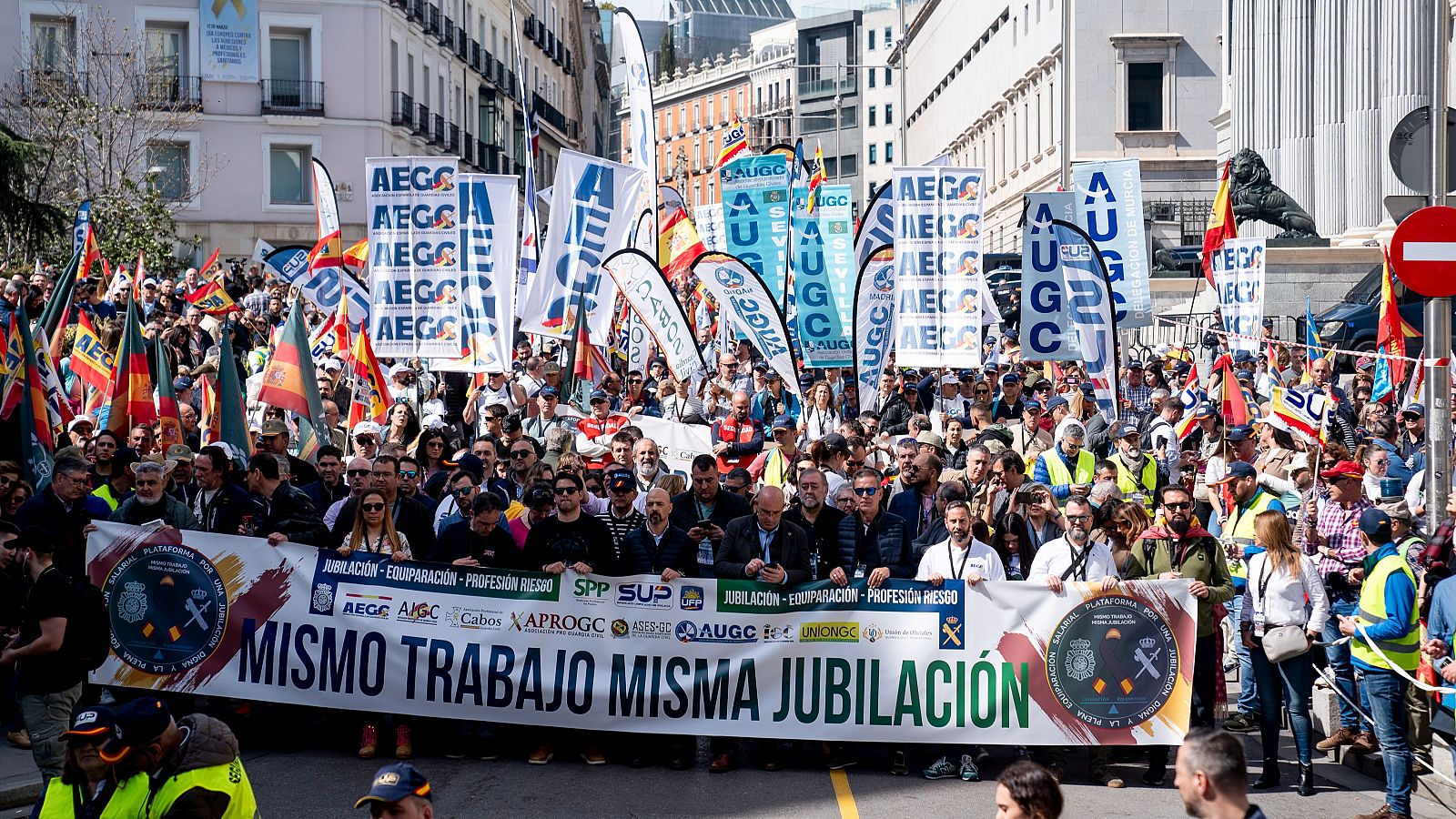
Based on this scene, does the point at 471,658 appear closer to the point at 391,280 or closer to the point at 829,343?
the point at 391,280

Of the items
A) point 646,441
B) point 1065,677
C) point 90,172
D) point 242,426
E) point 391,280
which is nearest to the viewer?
point 1065,677

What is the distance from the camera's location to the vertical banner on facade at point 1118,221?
19.6 metres

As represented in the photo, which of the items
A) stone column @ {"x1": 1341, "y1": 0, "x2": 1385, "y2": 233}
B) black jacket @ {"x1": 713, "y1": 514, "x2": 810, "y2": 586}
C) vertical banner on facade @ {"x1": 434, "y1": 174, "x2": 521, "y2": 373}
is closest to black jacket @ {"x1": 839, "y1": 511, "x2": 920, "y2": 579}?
black jacket @ {"x1": 713, "y1": 514, "x2": 810, "y2": 586}

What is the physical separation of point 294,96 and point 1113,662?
4263cm

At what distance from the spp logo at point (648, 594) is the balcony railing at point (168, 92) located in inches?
1321

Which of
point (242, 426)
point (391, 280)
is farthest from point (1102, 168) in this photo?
point (242, 426)

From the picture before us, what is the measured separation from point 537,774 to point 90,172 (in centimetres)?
3121

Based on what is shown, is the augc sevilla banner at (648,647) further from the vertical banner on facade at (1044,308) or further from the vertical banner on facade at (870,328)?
the vertical banner on facade at (1044,308)

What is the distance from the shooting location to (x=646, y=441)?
12797mm

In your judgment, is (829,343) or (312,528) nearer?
(312,528)

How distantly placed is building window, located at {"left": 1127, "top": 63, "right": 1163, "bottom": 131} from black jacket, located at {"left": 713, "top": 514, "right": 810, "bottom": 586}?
166ft

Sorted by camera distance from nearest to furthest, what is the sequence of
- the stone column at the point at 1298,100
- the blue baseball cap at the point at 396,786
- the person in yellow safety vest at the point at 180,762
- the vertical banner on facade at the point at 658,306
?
the blue baseball cap at the point at 396,786 → the person in yellow safety vest at the point at 180,762 → the vertical banner on facade at the point at 658,306 → the stone column at the point at 1298,100

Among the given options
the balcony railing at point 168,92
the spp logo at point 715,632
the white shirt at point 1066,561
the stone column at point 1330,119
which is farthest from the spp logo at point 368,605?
the balcony railing at point 168,92

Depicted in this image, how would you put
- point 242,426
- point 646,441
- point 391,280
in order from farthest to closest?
1. point 391,280
2. point 242,426
3. point 646,441
